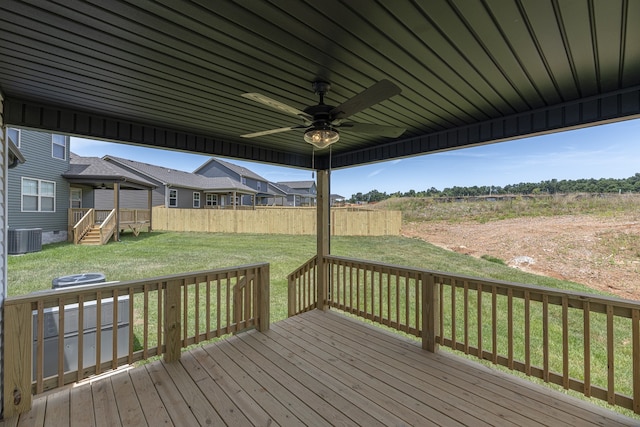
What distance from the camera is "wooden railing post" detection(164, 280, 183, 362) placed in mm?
2715

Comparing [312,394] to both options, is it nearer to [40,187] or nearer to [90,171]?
[40,187]

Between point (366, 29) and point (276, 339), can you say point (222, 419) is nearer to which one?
point (276, 339)

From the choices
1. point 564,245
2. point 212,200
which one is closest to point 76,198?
point 212,200

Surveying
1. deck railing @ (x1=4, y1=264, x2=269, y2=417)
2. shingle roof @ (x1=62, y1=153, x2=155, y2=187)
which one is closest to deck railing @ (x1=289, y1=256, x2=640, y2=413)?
deck railing @ (x1=4, y1=264, x2=269, y2=417)

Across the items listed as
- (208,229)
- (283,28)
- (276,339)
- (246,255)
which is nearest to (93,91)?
(283,28)

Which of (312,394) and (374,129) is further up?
(374,129)

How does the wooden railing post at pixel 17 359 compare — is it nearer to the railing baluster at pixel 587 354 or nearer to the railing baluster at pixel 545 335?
the railing baluster at pixel 545 335

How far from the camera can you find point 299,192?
1001 inches

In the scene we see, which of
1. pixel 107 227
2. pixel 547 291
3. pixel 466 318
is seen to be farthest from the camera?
pixel 107 227

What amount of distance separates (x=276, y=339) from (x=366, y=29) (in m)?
3.20

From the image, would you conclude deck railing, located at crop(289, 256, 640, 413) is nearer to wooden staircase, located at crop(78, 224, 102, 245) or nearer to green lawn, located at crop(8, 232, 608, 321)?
green lawn, located at crop(8, 232, 608, 321)

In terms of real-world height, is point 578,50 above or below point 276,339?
above

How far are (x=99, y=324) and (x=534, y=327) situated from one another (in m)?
5.52

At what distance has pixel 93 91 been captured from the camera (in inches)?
89.2
